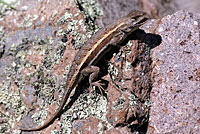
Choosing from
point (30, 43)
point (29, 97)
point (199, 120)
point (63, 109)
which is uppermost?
point (30, 43)

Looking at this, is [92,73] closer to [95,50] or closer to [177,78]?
[95,50]

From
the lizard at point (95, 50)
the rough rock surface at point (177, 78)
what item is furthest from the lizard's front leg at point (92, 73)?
the rough rock surface at point (177, 78)

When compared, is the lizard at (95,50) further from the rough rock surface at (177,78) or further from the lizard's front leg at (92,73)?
the rough rock surface at (177,78)

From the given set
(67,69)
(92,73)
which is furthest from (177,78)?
(67,69)

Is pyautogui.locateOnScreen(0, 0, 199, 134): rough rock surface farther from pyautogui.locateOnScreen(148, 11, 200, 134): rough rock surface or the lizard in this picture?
the lizard

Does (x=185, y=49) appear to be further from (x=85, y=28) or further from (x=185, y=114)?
(x=85, y=28)

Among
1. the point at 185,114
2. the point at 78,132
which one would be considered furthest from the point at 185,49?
the point at 78,132
